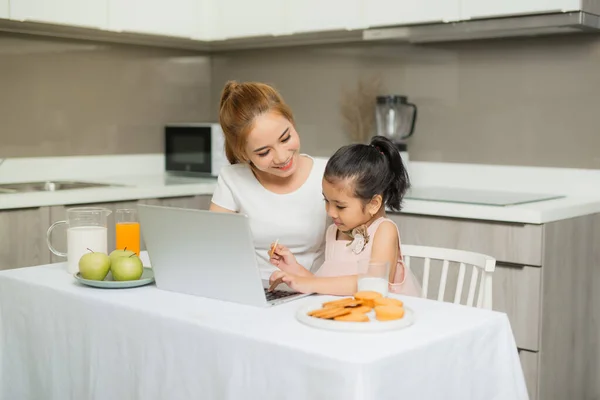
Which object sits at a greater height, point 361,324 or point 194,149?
point 194,149

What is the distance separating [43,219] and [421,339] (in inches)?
78.6

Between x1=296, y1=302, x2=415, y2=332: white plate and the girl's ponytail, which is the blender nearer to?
the girl's ponytail

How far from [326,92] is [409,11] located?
2.60 feet

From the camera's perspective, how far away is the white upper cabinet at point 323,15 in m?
3.35

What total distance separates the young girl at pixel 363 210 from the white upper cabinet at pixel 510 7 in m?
1.20

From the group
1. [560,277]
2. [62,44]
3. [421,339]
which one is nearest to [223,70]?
[62,44]

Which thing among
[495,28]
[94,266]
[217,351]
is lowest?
[217,351]

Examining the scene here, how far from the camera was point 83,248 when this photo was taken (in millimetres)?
2006

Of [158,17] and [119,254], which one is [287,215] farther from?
[158,17]

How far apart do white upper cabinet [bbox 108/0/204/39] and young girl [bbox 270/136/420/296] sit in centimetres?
192

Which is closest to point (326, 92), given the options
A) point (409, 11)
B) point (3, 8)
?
point (409, 11)

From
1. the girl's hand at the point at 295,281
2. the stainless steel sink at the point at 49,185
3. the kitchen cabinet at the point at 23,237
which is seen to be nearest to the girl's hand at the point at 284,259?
the girl's hand at the point at 295,281

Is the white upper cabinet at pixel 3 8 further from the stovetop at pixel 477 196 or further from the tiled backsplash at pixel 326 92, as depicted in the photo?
the stovetop at pixel 477 196

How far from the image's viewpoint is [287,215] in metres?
2.19
